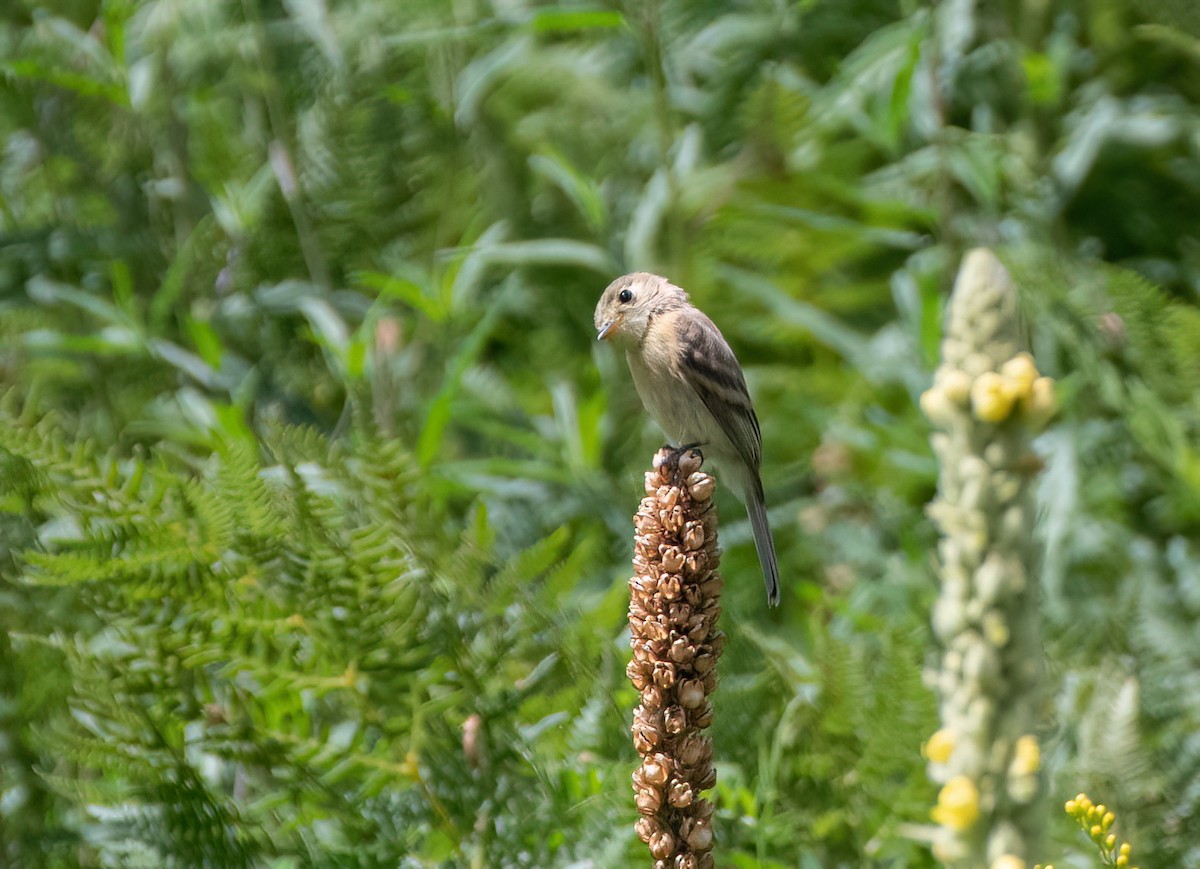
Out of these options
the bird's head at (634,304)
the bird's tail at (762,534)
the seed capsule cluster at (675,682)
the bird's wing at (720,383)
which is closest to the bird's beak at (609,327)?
the bird's head at (634,304)

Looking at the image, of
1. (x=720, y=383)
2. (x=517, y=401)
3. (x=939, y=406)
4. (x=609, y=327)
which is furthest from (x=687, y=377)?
(x=939, y=406)

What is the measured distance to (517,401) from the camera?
305 centimetres

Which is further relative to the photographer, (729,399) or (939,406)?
(729,399)

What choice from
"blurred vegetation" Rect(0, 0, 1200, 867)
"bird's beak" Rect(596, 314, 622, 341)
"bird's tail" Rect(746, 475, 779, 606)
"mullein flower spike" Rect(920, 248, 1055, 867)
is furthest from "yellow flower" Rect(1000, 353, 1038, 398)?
"bird's beak" Rect(596, 314, 622, 341)

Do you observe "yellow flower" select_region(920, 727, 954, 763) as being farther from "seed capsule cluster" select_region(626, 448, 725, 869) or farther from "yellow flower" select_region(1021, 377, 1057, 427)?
"seed capsule cluster" select_region(626, 448, 725, 869)

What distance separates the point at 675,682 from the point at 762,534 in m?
1.26

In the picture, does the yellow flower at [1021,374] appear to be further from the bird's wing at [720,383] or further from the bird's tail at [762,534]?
the bird's wing at [720,383]

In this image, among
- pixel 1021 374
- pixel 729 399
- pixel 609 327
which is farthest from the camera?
pixel 609 327

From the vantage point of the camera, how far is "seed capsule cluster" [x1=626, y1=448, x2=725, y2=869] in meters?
1.05

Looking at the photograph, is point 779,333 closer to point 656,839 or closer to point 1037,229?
point 1037,229

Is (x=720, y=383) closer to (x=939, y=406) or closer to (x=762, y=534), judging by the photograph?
(x=762, y=534)

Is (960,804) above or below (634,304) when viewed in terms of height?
above

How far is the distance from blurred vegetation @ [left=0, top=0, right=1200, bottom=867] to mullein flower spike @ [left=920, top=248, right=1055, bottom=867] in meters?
0.86

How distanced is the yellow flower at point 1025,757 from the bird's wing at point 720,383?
157cm
